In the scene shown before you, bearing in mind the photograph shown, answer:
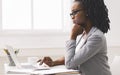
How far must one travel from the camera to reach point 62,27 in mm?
3729

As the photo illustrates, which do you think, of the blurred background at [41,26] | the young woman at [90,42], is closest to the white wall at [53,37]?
the blurred background at [41,26]

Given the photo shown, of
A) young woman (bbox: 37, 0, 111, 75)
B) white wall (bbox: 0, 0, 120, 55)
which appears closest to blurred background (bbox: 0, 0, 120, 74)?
white wall (bbox: 0, 0, 120, 55)

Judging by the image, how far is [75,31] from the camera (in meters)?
1.99

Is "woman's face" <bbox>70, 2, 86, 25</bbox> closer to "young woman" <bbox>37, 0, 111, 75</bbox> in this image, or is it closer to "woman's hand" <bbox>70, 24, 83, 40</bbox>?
"young woman" <bbox>37, 0, 111, 75</bbox>

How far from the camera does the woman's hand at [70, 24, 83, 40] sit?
197 centimetres

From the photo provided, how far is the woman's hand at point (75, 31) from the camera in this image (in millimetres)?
1969

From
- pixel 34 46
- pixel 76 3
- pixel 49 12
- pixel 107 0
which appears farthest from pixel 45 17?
pixel 76 3

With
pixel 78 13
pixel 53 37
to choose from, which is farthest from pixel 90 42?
pixel 53 37

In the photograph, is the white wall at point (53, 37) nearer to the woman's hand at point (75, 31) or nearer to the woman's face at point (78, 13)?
the woman's hand at point (75, 31)

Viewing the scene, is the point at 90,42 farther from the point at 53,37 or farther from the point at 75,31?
the point at 53,37

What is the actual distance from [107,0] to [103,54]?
184 centimetres

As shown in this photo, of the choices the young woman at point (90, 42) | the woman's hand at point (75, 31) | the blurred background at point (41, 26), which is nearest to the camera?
the young woman at point (90, 42)

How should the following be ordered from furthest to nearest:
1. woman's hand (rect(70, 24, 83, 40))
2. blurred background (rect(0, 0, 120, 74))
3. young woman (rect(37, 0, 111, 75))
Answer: blurred background (rect(0, 0, 120, 74)), woman's hand (rect(70, 24, 83, 40)), young woman (rect(37, 0, 111, 75))

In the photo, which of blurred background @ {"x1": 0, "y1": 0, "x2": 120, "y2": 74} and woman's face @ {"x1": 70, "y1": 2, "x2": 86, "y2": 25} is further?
blurred background @ {"x1": 0, "y1": 0, "x2": 120, "y2": 74}
